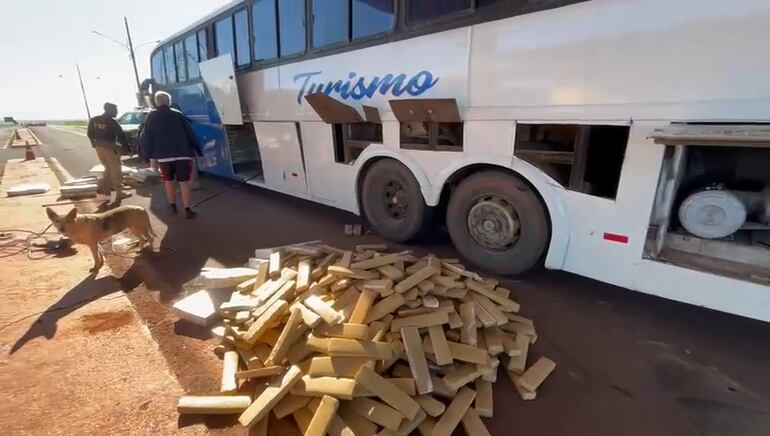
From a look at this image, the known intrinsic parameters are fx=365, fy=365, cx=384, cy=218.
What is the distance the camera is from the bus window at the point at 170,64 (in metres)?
8.80

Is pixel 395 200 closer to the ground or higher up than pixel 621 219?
closer to the ground

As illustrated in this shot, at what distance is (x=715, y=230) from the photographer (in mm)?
2439

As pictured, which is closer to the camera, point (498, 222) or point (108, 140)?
point (498, 222)

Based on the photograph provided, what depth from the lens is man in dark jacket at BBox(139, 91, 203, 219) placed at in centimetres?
538

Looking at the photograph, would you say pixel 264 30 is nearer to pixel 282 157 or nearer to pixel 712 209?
pixel 282 157

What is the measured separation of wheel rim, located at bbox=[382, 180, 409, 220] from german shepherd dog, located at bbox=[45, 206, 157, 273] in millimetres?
2986

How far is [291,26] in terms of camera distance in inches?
195

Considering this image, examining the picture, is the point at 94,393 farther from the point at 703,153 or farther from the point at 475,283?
the point at 703,153

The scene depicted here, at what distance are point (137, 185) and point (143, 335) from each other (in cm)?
736

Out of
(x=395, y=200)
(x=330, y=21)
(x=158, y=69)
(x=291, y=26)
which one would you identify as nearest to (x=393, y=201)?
(x=395, y=200)

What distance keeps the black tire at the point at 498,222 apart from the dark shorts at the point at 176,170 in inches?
173

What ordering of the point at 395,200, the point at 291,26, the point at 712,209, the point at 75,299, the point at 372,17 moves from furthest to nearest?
the point at 291,26 → the point at 395,200 → the point at 372,17 → the point at 75,299 → the point at 712,209

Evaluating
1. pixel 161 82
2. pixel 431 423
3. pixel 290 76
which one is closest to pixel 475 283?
pixel 431 423

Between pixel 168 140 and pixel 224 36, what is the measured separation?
2.32m
